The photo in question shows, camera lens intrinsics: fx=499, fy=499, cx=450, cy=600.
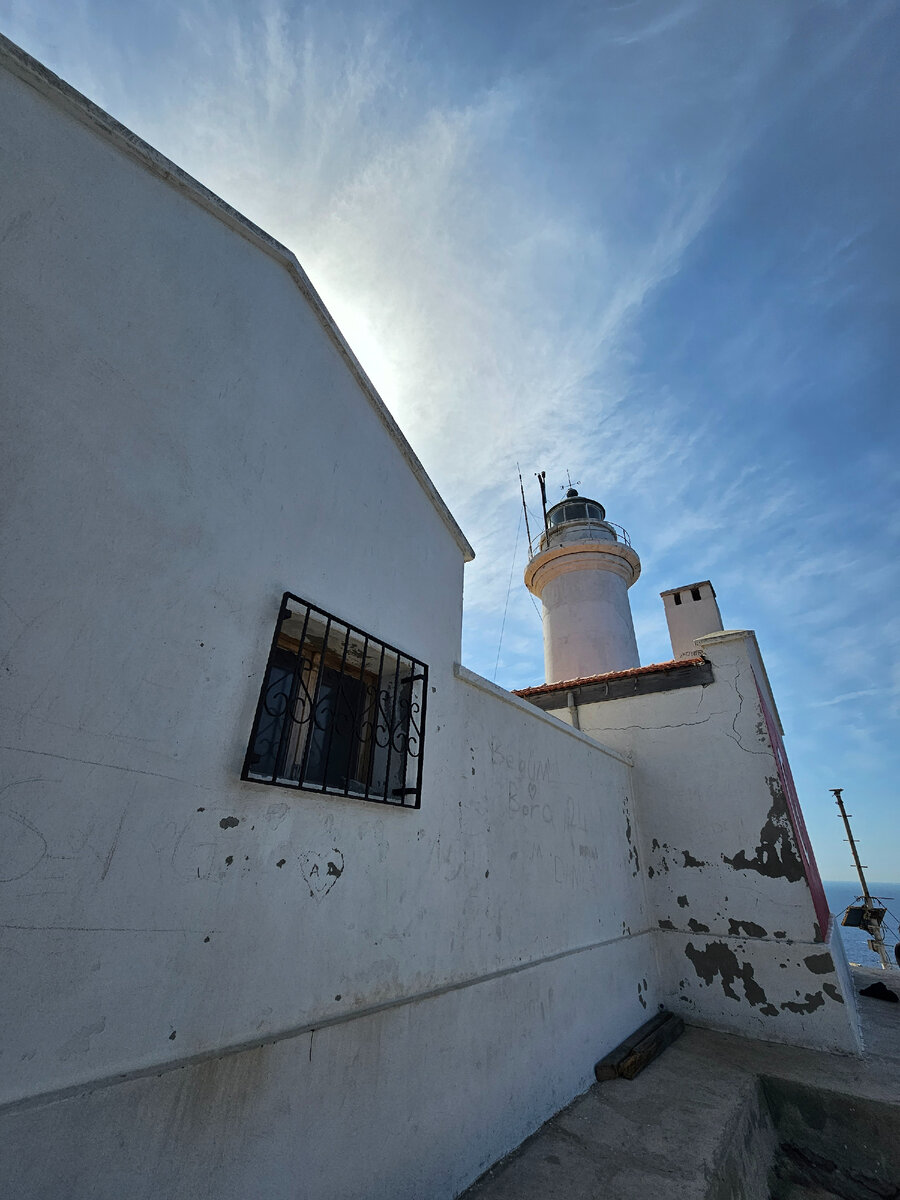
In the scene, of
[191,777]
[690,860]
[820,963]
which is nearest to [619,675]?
[690,860]

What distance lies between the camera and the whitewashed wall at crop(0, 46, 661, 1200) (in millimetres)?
1643

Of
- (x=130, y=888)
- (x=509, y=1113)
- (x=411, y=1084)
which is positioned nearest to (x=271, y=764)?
(x=130, y=888)

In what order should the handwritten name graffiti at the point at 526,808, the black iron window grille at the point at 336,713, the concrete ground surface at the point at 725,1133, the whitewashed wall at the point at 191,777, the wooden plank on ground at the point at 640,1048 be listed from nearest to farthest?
the whitewashed wall at the point at 191,777 → the black iron window grille at the point at 336,713 → the concrete ground surface at the point at 725,1133 → the handwritten name graffiti at the point at 526,808 → the wooden plank on ground at the point at 640,1048

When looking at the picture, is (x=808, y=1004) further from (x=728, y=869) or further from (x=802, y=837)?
(x=802, y=837)

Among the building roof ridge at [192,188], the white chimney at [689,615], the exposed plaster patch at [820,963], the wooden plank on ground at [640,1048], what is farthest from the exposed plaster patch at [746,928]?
the building roof ridge at [192,188]

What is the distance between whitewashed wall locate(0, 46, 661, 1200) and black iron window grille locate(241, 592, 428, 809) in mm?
119

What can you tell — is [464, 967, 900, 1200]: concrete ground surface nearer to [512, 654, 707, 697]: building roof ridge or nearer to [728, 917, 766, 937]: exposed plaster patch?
[728, 917, 766, 937]: exposed plaster patch

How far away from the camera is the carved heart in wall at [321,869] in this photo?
7.95ft

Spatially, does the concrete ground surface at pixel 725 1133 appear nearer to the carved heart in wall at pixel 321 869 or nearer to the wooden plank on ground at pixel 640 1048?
the wooden plank on ground at pixel 640 1048

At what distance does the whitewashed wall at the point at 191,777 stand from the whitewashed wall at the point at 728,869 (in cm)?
365

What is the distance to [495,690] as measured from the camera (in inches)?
170

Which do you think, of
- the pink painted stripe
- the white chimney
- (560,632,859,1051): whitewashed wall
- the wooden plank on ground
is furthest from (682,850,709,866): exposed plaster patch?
the white chimney

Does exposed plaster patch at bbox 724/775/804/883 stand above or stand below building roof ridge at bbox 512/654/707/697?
below

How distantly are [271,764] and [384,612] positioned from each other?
3.92 ft
